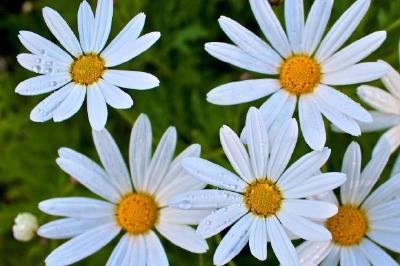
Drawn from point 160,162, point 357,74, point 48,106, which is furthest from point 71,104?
point 357,74

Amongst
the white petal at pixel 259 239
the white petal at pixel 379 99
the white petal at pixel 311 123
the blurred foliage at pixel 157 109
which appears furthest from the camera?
the blurred foliage at pixel 157 109

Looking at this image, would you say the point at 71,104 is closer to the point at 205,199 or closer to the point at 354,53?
the point at 205,199

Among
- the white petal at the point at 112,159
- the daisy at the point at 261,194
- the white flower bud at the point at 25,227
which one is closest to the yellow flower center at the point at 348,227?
the daisy at the point at 261,194

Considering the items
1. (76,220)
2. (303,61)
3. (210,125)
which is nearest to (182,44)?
(210,125)

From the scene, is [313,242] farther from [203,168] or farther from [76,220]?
[76,220]

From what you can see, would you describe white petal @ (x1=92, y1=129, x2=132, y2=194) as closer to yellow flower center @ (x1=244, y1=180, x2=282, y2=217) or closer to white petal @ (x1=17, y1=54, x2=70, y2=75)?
white petal @ (x1=17, y1=54, x2=70, y2=75)

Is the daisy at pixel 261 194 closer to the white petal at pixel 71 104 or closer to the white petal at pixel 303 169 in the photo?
the white petal at pixel 303 169
